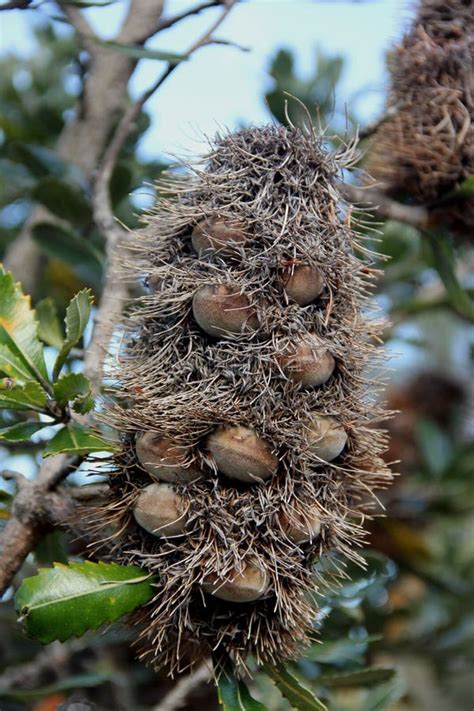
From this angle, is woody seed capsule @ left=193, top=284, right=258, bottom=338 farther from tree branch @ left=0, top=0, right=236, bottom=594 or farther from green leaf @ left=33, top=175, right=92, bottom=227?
green leaf @ left=33, top=175, right=92, bottom=227

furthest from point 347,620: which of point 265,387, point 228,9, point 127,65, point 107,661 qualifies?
point 127,65

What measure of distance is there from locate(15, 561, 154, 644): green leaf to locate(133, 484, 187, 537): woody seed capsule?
70 millimetres

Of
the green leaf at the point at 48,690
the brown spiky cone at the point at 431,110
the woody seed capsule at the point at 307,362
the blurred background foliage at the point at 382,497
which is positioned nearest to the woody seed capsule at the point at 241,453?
the woody seed capsule at the point at 307,362

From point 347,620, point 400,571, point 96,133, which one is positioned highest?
point 96,133

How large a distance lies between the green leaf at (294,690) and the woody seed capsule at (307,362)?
1.37 feet

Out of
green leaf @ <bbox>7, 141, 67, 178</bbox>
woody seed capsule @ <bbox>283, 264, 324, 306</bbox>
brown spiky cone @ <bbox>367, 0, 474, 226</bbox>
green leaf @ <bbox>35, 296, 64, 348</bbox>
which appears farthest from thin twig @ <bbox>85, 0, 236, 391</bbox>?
Result: brown spiky cone @ <bbox>367, 0, 474, 226</bbox>

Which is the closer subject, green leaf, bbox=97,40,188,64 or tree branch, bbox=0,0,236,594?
tree branch, bbox=0,0,236,594

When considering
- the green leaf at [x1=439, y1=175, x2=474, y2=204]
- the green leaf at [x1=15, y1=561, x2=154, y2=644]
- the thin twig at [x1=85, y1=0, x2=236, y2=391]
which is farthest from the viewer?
the green leaf at [x1=439, y1=175, x2=474, y2=204]

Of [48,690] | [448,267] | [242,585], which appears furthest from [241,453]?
[448,267]

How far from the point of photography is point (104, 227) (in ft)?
5.65

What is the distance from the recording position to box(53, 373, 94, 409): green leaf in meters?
1.16

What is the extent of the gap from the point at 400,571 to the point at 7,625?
Answer: 1278mm

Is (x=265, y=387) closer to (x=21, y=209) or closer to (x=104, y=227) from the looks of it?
(x=104, y=227)

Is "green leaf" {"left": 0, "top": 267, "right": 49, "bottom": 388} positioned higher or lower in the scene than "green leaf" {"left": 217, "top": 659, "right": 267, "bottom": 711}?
higher
